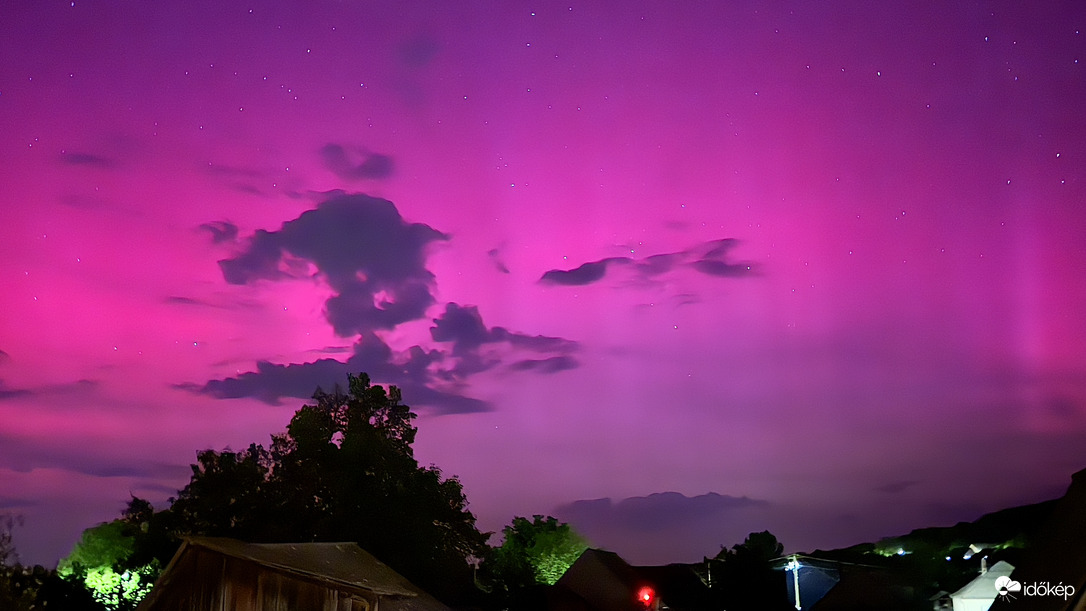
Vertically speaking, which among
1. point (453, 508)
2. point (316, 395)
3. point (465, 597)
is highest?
point (316, 395)

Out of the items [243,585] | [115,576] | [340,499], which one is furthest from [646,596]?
[115,576]

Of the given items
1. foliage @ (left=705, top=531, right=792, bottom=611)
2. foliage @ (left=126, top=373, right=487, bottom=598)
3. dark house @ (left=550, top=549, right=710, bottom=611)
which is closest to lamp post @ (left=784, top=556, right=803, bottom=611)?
foliage @ (left=705, top=531, right=792, bottom=611)

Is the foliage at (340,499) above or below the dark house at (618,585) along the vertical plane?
above

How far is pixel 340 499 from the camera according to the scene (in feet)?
160

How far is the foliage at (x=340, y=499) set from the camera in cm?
4691

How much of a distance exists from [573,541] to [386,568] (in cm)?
4130

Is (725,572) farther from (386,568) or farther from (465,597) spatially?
(386,568)

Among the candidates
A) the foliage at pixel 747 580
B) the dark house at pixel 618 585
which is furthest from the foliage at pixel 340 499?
the foliage at pixel 747 580

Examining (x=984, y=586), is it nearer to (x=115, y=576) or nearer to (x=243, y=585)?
(x=243, y=585)

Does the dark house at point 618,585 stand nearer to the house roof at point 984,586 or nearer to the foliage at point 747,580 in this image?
the foliage at point 747,580

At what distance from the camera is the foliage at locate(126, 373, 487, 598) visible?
46906 mm

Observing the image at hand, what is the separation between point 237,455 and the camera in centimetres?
4894

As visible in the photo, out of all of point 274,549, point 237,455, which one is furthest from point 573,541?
point 274,549

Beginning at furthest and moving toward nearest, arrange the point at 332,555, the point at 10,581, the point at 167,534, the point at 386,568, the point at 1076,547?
1. the point at 167,534
2. the point at 386,568
3. the point at 332,555
4. the point at 10,581
5. the point at 1076,547
